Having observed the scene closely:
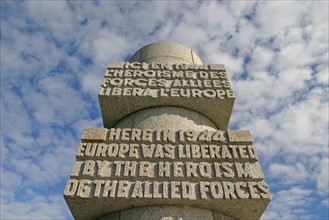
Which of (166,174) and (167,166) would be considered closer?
(166,174)

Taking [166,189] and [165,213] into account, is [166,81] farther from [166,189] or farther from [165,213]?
[165,213]

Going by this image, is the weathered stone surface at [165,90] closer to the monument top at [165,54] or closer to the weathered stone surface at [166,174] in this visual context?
the monument top at [165,54]

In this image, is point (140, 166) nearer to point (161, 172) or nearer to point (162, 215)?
point (161, 172)

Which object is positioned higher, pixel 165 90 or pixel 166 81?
pixel 166 81

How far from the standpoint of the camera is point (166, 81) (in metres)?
7.14

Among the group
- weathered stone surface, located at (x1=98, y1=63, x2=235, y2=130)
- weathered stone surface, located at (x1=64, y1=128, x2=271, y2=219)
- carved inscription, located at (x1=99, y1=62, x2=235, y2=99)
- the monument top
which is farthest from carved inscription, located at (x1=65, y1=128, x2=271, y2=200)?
the monument top

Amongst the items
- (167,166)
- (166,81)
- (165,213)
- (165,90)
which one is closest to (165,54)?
(166,81)

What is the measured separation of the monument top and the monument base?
4.63 metres

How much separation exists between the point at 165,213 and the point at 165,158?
1.04 m

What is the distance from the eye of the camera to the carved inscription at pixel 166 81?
6812 mm

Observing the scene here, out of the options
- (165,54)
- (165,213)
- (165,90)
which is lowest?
(165,213)

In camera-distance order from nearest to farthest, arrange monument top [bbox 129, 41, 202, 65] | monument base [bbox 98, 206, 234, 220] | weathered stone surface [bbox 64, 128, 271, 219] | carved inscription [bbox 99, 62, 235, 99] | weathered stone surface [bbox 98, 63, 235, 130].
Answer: monument base [bbox 98, 206, 234, 220] → weathered stone surface [bbox 64, 128, 271, 219] → weathered stone surface [bbox 98, 63, 235, 130] → carved inscription [bbox 99, 62, 235, 99] → monument top [bbox 129, 41, 202, 65]

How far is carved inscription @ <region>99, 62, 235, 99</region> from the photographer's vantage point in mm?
6812

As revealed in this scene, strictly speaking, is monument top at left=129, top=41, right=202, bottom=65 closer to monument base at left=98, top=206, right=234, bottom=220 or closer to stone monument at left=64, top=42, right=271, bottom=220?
stone monument at left=64, top=42, right=271, bottom=220
